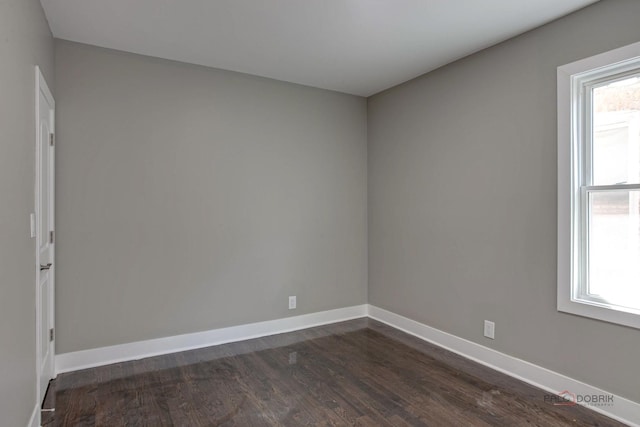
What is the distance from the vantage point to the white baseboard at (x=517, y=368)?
233 cm

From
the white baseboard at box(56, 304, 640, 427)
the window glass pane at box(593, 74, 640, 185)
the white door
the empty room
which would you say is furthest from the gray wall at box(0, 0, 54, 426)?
the window glass pane at box(593, 74, 640, 185)

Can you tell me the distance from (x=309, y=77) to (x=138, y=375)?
10.1ft

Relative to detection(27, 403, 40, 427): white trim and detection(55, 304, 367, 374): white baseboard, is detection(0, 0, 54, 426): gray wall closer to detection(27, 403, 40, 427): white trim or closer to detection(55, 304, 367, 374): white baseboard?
detection(27, 403, 40, 427): white trim

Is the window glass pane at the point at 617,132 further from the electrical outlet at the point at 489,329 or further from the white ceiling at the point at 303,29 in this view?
the electrical outlet at the point at 489,329

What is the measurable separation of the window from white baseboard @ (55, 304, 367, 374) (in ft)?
7.63

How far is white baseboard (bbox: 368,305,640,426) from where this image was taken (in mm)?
2328

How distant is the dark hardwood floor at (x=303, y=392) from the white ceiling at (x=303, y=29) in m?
2.59

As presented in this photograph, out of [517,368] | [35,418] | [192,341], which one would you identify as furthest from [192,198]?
[517,368]

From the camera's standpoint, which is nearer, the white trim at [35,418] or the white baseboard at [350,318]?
the white trim at [35,418]

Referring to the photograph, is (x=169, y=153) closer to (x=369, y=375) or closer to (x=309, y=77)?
(x=309, y=77)

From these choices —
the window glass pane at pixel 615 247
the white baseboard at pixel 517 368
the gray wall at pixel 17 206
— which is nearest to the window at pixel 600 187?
the window glass pane at pixel 615 247

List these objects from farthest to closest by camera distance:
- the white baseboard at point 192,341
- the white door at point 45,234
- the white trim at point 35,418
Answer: the white baseboard at point 192,341
the white door at point 45,234
the white trim at point 35,418

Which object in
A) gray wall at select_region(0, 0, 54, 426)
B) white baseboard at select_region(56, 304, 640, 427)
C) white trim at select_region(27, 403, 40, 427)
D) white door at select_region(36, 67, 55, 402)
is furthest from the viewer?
white baseboard at select_region(56, 304, 640, 427)

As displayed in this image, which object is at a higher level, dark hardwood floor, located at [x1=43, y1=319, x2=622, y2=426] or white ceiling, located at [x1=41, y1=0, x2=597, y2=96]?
white ceiling, located at [x1=41, y1=0, x2=597, y2=96]
